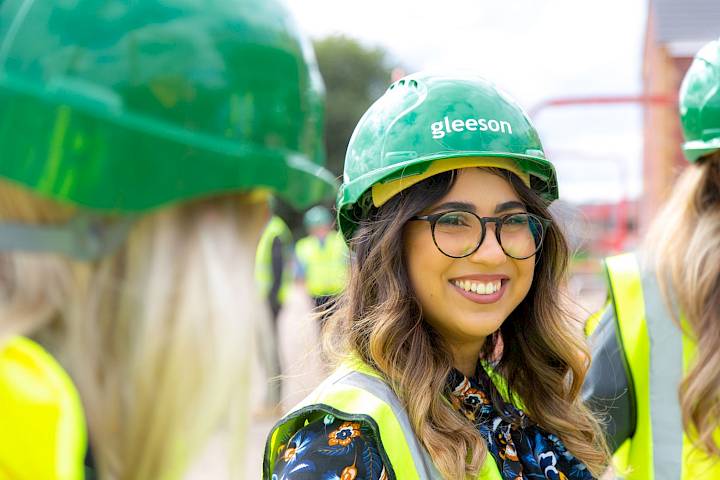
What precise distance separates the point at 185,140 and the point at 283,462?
0.84 m

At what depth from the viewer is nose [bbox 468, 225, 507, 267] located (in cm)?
203

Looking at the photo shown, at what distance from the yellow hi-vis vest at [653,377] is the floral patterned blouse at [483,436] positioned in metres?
0.33

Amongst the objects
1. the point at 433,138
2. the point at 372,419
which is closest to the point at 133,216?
the point at 372,419

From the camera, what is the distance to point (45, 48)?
1089mm

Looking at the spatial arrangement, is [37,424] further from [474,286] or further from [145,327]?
[474,286]

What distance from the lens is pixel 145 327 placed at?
3.75 ft

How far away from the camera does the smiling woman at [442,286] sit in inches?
74.1

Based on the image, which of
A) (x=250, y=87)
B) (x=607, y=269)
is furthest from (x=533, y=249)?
(x=250, y=87)

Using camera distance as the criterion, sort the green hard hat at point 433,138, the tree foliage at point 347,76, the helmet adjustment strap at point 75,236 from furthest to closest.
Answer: the tree foliage at point 347,76 < the green hard hat at point 433,138 < the helmet adjustment strap at point 75,236

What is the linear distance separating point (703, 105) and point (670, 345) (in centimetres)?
77

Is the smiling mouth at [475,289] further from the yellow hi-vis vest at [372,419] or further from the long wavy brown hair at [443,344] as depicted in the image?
the yellow hi-vis vest at [372,419]

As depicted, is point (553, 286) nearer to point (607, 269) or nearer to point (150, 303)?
point (607, 269)

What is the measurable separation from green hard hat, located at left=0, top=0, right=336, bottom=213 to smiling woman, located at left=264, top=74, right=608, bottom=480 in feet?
2.50

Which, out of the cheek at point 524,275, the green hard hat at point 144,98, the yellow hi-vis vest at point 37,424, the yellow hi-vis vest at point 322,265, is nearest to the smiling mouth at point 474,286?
the cheek at point 524,275
